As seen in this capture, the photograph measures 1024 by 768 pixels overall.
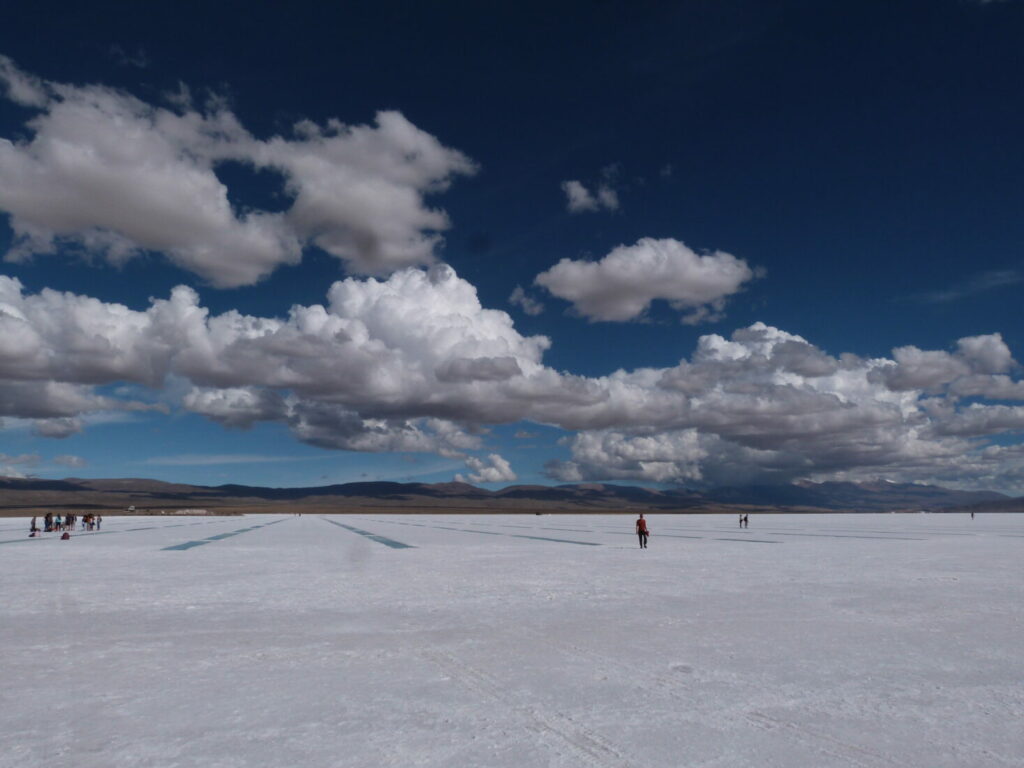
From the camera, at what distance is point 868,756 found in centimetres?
659

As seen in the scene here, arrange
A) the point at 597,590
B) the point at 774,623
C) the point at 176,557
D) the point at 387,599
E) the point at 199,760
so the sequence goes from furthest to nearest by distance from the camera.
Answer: the point at 176,557, the point at 597,590, the point at 387,599, the point at 774,623, the point at 199,760

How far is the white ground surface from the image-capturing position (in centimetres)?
687

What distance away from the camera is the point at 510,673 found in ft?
32.1

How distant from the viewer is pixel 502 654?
431 inches

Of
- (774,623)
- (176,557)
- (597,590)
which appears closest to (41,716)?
(774,623)

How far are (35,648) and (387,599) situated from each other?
7408 millimetres

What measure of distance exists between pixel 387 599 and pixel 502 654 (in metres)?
6.88

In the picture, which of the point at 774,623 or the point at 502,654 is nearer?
the point at 502,654

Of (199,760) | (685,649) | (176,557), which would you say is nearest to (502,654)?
(685,649)

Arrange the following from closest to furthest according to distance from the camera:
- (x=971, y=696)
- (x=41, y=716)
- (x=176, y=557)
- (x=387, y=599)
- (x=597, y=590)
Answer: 1. (x=41, y=716)
2. (x=971, y=696)
3. (x=387, y=599)
4. (x=597, y=590)
5. (x=176, y=557)

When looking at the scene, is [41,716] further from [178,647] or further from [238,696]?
[178,647]

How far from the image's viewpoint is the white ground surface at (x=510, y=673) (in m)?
6.87

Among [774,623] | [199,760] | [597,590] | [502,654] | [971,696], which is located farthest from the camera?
[597,590]

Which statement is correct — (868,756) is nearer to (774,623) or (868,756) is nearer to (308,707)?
(308,707)
